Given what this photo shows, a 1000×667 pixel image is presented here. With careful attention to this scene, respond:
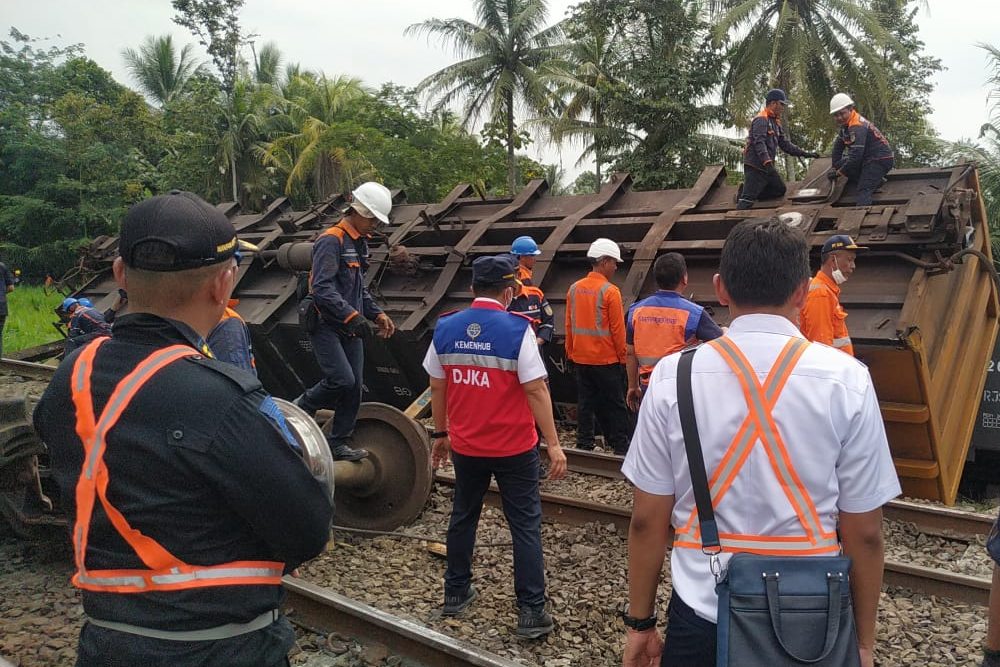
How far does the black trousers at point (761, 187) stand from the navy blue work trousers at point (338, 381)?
3.90 metres

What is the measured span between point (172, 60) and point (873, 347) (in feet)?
125

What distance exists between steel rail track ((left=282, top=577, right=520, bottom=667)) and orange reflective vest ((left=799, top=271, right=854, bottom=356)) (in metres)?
3.06

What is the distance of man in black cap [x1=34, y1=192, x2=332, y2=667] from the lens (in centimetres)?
151

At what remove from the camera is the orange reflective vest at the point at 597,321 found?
22.2ft

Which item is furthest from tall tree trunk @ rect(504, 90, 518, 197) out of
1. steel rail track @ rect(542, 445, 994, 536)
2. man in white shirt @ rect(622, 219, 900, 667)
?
man in white shirt @ rect(622, 219, 900, 667)

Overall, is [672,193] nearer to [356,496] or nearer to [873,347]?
[873,347]

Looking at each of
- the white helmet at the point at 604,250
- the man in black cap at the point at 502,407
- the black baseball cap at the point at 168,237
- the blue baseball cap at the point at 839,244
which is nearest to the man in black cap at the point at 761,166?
the white helmet at the point at 604,250

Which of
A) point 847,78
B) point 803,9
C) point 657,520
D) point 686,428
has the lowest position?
point 657,520

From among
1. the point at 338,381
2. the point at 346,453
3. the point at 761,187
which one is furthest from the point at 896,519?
the point at 338,381

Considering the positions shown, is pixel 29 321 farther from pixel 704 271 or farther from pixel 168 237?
pixel 168 237

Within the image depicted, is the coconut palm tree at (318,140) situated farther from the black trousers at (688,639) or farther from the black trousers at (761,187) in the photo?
the black trousers at (688,639)

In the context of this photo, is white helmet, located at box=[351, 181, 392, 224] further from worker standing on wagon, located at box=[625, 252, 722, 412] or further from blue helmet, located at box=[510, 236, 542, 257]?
blue helmet, located at box=[510, 236, 542, 257]

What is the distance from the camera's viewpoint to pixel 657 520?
2.04 m

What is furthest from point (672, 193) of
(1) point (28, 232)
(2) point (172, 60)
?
(2) point (172, 60)
